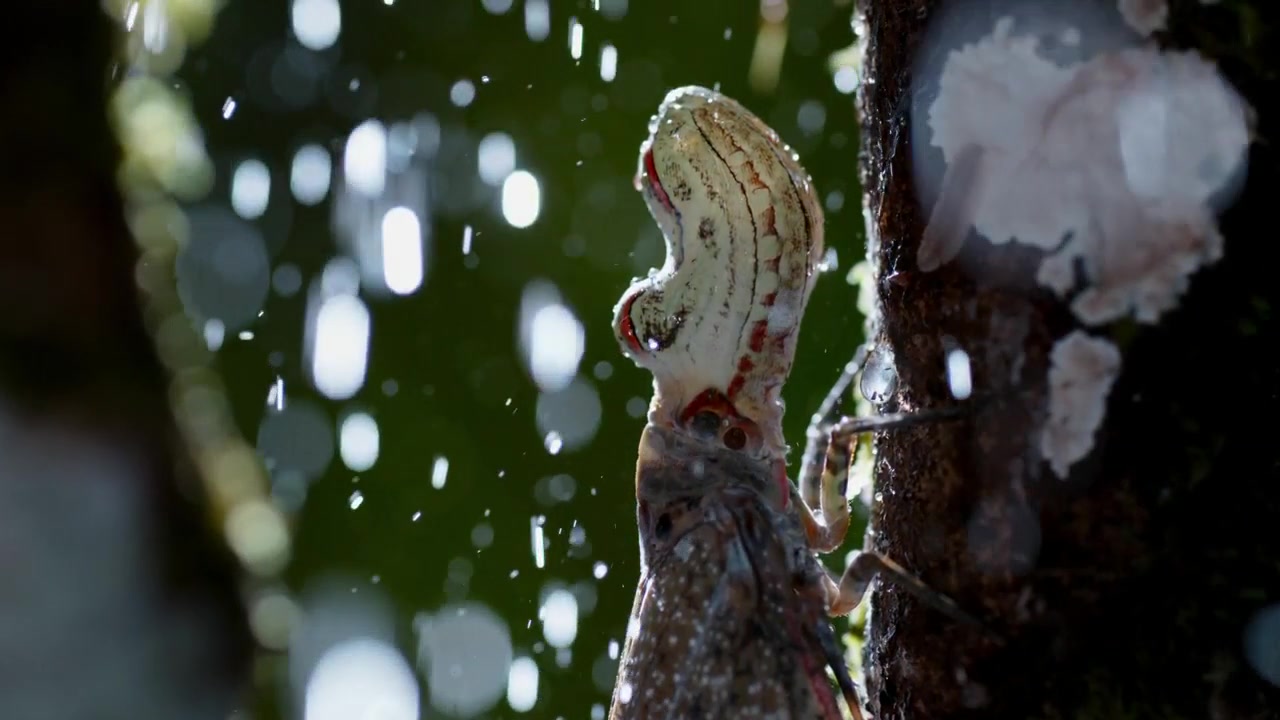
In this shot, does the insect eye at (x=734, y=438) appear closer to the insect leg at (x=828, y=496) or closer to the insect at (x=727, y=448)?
the insect at (x=727, y=448)

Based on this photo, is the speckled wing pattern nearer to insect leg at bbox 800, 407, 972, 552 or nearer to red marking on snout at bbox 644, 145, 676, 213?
insect leg at bbox 800, 407, 972, 552

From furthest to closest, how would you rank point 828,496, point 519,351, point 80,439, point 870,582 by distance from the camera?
point 519,351
point 80,439
point 828,496
point 870,582

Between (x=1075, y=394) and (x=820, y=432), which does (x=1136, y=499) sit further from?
(x=820, y=432)

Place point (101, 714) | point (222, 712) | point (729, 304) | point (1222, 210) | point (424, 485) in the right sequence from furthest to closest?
point (424, 485) < point (222, 712) < point (101, 714) < point (729, 304) < point (1222, 210)

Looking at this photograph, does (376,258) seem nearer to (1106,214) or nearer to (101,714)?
(101,714)

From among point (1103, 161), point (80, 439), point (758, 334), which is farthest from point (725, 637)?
point (80, 439)

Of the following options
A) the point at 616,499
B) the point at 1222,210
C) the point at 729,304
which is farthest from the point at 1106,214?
the point at 616,499

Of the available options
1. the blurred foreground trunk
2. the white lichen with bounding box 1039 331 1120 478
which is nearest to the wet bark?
the white lichen with bounding box 1039 331 1120 478
